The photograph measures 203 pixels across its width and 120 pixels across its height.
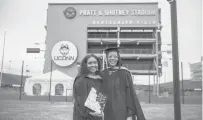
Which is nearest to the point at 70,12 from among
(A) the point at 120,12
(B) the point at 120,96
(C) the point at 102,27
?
(C) the point at 102,27

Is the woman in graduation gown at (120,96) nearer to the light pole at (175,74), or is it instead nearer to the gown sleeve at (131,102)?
the gown sleeve at (131,102)

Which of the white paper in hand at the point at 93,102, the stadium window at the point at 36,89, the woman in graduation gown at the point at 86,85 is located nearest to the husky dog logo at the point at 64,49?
the stadium window at the point at 36,89

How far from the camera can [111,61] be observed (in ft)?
11.6

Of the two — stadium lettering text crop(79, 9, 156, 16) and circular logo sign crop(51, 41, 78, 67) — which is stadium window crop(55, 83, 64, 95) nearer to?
circular logo sign crop(51, 41, 78, 67)

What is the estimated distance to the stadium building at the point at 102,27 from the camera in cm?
3394

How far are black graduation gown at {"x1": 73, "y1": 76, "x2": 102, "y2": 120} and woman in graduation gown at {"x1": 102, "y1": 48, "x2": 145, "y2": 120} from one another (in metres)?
0.28

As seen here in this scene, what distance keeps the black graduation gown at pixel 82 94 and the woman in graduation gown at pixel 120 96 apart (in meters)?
0.28

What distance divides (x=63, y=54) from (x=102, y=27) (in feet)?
24.7

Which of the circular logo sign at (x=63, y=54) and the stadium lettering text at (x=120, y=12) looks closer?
the circular logo sign at (x=63, y=54)

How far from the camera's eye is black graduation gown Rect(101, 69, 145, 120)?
3.36 metres

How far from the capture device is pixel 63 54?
3275 cm

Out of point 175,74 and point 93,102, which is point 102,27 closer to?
point 93,102

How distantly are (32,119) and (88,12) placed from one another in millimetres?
29535

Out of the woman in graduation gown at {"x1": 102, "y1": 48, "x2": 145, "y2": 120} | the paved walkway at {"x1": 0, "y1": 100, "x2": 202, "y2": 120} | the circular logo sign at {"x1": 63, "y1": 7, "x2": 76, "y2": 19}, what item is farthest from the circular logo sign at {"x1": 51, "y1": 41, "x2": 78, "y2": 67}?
the woman in graduation gown at {"x1": 102, "y1": 48, "x2": 145, "y2": 120}
